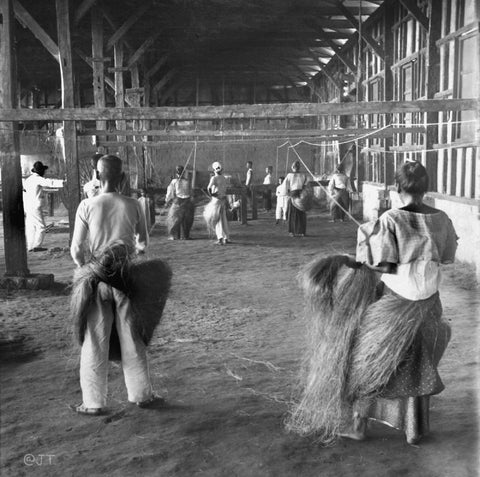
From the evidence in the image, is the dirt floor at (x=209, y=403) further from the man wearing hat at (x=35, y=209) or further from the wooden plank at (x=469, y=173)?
the man wearing hat at (x=35, y=209)

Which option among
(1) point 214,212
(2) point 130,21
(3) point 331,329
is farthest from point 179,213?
(3) point 331,329

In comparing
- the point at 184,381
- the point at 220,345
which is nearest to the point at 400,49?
the point at 220,345

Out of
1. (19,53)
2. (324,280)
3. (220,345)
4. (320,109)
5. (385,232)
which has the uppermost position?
(19,53)

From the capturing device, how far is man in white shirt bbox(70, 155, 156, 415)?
150 inches

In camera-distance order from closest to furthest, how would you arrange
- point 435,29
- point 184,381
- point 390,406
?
1. point 390,406
2. point 184,381
3. point 435,29

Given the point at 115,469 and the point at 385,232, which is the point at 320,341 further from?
the point at 115,469

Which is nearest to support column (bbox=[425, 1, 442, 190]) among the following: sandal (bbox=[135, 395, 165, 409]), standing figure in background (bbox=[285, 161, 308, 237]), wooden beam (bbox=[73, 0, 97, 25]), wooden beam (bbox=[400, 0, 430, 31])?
wooden beam (bbox=[400, 0, 430, 31])

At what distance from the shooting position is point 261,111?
6.50 m

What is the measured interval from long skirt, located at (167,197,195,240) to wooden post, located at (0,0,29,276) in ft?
16.8

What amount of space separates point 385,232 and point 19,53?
1791 centimetres

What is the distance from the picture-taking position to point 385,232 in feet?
10.6

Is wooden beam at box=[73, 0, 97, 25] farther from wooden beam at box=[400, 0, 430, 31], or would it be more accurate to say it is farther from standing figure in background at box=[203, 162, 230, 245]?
wooden beam at box=[400, 0, 430, 31]

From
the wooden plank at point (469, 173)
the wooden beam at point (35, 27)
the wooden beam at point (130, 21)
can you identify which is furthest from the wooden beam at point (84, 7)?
the wooden plank at point (469, 173)

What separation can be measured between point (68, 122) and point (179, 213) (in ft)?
14.8
